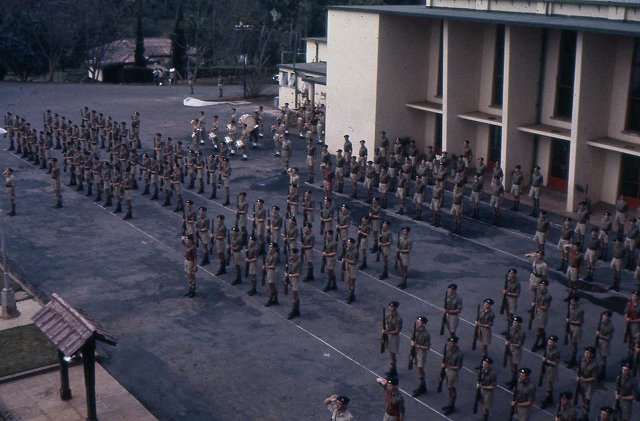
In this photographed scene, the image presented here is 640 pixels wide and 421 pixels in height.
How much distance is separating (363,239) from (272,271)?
128 inches

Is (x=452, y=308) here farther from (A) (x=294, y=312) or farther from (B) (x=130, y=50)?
(B) (x=130, y=50)

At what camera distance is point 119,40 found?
64.2 meters

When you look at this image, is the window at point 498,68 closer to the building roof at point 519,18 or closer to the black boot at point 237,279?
the building roof at point 519,18

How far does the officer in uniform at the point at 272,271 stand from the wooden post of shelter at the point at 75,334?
17.5 feet

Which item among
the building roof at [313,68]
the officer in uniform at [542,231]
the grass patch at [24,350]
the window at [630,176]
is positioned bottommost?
the grass patch at [24,350]

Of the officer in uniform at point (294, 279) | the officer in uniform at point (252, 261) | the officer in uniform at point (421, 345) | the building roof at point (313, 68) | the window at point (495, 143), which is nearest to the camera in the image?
the officer in uniform at point (421, 345)

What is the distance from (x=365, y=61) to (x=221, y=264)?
14066 mm

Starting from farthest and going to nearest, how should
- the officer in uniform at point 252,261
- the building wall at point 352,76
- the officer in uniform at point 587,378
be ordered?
the building wall at point 352,76 → the officer in uniform at point 252,261 → the officer in uniform at point 587,378

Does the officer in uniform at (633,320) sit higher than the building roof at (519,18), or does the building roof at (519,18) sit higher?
the building roof at (519,18)

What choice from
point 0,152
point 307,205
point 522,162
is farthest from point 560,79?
point 0,152

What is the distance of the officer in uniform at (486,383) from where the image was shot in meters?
13.5

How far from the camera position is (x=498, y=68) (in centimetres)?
3044

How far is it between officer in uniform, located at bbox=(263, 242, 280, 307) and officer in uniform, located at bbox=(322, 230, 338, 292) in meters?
1.37

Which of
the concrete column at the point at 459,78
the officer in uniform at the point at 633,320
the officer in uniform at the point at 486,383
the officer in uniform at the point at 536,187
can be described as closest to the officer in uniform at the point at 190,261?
Answer: the officer in uniform at the point at 486,383
